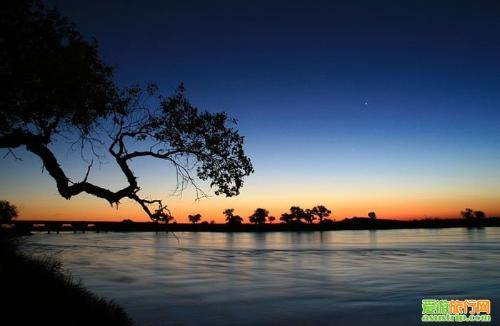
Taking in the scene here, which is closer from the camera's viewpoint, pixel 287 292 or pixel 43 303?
pixel 43 303

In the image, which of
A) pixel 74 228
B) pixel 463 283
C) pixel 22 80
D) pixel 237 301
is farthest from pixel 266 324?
pixel 74 228

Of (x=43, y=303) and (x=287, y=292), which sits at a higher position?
(x=43, y=303)

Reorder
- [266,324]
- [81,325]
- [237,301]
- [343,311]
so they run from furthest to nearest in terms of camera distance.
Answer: [237,301] → [343,311] → [266,324] → [81,325]

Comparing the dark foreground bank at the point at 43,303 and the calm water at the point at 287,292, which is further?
the calm water at the point at 287,292

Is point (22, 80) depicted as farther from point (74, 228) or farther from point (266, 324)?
point (74, 228)

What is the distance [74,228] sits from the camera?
19188 centimetres

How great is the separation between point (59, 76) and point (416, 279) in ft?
93.3

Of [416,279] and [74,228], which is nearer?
[416,279]

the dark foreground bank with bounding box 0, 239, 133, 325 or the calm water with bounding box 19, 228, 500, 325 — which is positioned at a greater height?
the dark foreground bank with bounding box 0, 239, 133, 325

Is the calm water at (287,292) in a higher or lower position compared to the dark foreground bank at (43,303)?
lower

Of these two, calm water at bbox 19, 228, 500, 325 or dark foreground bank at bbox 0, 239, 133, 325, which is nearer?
dark foreground bank at bbox 0, 239, 133, 325

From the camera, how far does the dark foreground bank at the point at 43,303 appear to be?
848 cm

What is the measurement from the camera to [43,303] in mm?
9484

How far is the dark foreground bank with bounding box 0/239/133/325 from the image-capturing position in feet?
27.8
